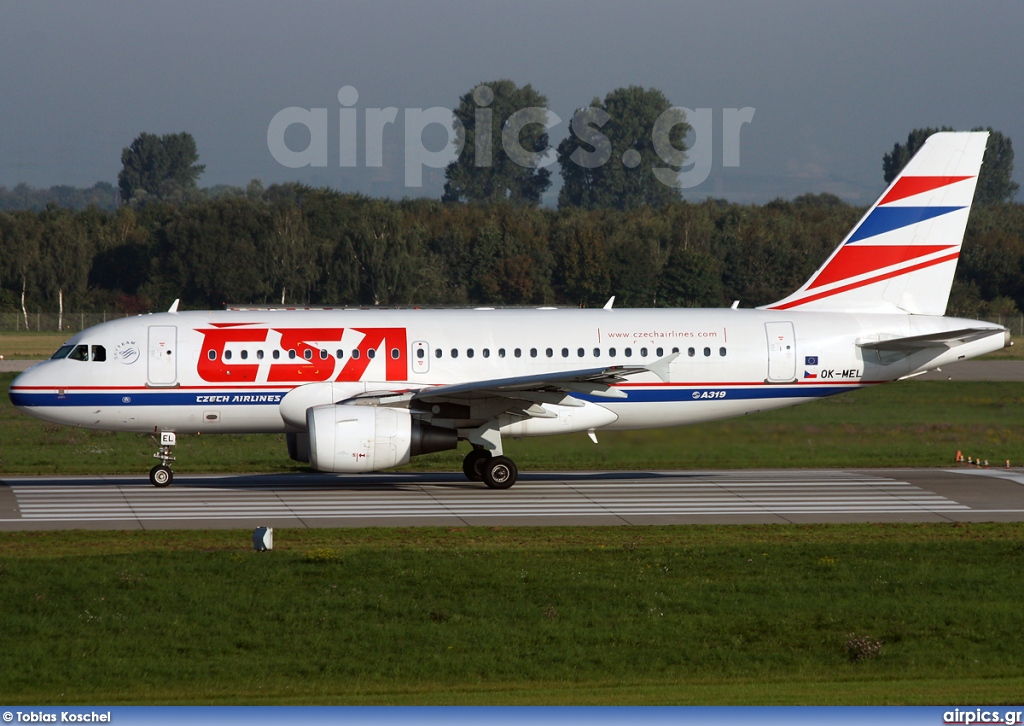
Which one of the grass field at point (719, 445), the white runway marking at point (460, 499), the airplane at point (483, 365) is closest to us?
the white runway marking at point (460, 499)

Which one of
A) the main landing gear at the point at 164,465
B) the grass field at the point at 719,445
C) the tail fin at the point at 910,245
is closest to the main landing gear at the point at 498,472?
the grass field at the point at 719,445

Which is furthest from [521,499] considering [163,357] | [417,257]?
[417,257]

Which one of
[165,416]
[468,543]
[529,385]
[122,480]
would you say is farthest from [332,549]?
[122,480]

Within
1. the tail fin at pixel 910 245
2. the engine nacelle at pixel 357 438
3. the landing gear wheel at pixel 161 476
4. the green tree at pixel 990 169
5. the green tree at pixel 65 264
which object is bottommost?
the landing gear wheel at pixel 161 476

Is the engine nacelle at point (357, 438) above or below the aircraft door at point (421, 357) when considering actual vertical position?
below

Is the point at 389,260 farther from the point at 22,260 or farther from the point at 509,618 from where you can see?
the point at 509,618

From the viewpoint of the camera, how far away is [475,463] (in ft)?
93.7

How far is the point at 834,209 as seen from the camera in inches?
4838

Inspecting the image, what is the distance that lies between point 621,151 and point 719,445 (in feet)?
499

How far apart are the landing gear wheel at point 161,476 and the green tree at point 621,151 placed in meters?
147

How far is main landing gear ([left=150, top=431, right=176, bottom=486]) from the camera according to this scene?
27766 millimetres

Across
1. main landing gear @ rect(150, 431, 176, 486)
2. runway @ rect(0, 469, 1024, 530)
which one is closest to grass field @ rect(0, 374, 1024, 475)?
runway @ rect(0, 469, 1024, 530)

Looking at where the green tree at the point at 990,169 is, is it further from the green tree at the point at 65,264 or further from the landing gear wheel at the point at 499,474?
the landing gear wheel at the point at 499,474

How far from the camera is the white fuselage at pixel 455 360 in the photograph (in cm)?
2739
